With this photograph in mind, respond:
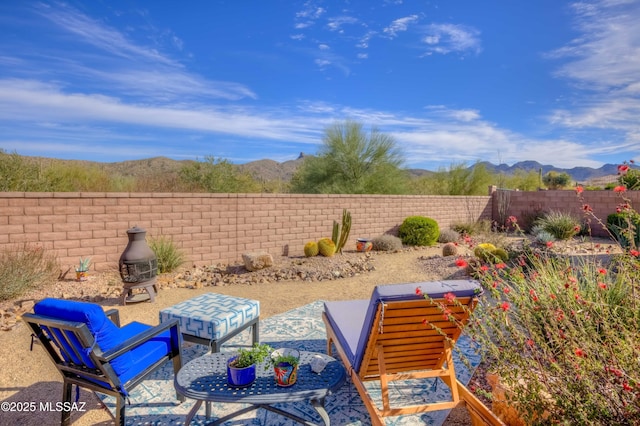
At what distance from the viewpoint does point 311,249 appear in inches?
356

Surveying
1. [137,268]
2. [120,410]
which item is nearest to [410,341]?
[120,410]

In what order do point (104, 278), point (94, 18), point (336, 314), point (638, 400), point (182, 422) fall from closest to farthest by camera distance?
point (638, 400), point (182, 422), point (336, 314), point (104, 278), point (94, 18)

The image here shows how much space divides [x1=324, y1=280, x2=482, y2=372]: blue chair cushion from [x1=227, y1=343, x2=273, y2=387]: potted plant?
2.25 feet

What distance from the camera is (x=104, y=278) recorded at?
668cm

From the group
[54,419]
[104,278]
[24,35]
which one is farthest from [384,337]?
[24,35]

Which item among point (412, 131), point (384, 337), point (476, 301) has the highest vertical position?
point (412, 131)

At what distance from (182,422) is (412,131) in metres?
13.8

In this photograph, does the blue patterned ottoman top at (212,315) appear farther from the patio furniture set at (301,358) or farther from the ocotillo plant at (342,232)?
the ocotillo plant at (342,232)

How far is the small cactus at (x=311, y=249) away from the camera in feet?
29.7

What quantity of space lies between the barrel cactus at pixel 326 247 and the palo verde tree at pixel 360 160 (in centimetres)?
642

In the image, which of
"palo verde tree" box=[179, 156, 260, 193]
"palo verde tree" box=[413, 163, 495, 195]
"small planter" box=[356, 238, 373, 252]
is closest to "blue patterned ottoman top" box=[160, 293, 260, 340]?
"small planter" box=[356, 238, 373, 252]

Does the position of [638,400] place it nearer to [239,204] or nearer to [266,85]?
[239,204]

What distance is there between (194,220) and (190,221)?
0.09 meters

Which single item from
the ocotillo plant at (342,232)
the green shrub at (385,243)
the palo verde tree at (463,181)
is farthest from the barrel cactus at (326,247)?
the palo verde tree at (463,181)
